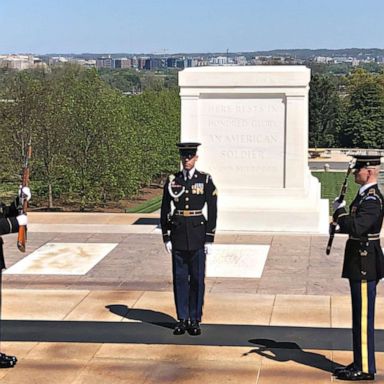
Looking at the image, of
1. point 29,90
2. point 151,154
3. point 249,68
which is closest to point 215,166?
point 249,68

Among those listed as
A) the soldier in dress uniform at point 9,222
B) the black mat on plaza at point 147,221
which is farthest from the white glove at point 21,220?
the black mat on plaza at point 147,221

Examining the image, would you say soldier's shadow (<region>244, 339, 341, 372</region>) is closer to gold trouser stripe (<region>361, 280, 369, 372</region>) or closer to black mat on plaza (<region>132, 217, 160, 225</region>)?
gold trouser stripe (<region>361, 280, 369, 372</region>)

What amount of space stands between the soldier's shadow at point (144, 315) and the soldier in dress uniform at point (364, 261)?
1861 mm

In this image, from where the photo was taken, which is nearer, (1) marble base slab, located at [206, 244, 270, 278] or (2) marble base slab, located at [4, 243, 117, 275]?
(1) marble base slab, located at [206, 244, 270, 278]

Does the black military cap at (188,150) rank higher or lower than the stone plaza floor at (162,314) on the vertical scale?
higher

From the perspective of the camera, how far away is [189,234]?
6684mm

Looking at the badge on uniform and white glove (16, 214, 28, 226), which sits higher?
the badge on uniform

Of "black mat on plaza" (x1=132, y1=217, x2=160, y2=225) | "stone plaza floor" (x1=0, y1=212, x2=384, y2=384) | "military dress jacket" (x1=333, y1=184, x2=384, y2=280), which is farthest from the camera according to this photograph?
"black mat on plaza" (x1=132, y1=217, x2=160, y2=225)

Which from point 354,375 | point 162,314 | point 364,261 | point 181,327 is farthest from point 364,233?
point 162,314

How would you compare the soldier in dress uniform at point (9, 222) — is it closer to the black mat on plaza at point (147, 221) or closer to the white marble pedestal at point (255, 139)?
the white marble pedestal at point (255, 139)

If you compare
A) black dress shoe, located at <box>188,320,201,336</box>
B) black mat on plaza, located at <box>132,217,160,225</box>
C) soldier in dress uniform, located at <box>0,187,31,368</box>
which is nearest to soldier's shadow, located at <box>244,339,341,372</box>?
black dress shoe, located at <box>188,320,201,336</box>

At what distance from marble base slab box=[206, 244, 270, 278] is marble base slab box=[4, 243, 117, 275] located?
135 cm

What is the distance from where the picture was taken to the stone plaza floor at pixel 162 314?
5.84 meters

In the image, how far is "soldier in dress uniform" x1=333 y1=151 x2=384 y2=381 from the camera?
5.45 m
